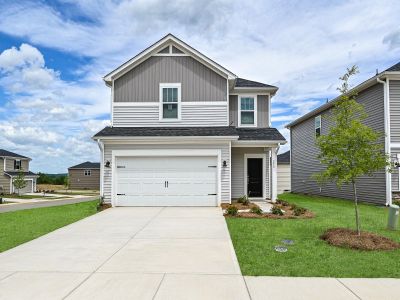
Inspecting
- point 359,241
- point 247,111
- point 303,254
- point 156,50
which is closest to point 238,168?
point 247,111

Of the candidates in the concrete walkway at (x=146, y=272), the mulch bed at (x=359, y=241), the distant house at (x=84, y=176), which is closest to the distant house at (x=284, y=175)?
the concrete walkway at (x=146, y=272)

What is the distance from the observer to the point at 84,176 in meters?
54.1

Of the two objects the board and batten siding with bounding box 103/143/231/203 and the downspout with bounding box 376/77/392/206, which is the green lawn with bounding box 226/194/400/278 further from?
the downspout with bounding box 376/77/392/206

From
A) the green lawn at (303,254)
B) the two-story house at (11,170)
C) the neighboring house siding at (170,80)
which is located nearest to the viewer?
the green lawn at (303,254)

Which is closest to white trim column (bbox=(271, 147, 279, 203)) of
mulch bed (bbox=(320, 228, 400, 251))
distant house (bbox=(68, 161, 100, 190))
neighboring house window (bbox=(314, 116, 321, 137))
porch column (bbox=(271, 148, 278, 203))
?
porch column (bbox=(271, 148, 278, 203))

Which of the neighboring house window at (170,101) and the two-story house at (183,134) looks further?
the neighboring house window at (170,101)

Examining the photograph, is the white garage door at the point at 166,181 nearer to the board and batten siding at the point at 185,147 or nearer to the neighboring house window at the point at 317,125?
the board and batten siding at the point at 185,147

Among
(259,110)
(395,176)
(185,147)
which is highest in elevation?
(259,110)

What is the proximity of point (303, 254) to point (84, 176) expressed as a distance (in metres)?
50.2

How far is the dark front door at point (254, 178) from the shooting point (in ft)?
63.1

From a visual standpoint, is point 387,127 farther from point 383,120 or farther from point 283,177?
point 283,177

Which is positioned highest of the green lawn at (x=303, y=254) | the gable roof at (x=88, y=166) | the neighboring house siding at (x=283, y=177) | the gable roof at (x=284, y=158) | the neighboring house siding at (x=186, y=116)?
the neighboring house siding at (x=186, y=116)

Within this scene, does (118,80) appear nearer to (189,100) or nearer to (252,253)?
(189,100)

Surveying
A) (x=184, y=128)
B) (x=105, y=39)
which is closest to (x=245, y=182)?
(x=184, y=128)
